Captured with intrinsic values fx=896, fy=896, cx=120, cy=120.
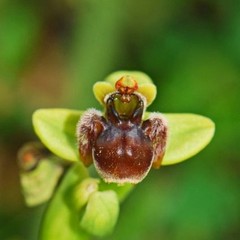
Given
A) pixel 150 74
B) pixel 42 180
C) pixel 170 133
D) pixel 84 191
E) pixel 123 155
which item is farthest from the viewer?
pixel 150 74

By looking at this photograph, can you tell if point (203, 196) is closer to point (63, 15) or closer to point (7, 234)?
point (7, 234)

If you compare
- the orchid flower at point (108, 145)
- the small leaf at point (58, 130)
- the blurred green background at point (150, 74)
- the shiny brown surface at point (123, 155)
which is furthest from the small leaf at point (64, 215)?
the blurred green background at point (150, 74)

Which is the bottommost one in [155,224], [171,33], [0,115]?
[155,224]

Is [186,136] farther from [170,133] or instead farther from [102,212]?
[102,212]

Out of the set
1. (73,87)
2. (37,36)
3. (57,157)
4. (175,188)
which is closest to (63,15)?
(37,36)

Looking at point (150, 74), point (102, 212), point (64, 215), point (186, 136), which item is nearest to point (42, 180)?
point (64, 215)
